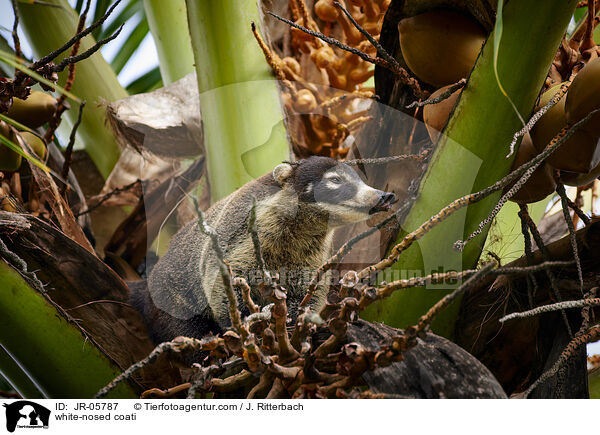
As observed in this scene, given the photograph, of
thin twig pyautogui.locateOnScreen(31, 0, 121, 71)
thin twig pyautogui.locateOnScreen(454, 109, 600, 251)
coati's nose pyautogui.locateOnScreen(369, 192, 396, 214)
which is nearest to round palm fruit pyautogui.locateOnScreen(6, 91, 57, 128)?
thin twig pyautogui.locateOnScreen(31, 0, 121, 71)

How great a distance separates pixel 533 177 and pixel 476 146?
0.37 ft

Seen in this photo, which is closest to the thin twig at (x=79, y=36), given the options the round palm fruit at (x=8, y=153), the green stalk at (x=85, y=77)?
the round palm fruit at (x=8, y=153)

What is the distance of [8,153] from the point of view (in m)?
1.02

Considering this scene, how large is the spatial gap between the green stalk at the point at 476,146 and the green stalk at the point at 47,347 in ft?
1.42

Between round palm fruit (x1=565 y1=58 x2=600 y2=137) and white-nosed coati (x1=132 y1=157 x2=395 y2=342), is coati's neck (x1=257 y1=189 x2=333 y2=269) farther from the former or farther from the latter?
round palm fruit (x1=565 y1=58 x2=600 y2=137)

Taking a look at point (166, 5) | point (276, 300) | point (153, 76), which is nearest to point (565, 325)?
point (276, 300)

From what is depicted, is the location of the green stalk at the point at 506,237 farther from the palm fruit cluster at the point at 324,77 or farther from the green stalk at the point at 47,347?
the green stalk at the point at 47,347

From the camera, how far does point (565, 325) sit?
86cm

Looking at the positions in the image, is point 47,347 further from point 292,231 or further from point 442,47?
point 442,47

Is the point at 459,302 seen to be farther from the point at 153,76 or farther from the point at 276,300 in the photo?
the point at 153,76

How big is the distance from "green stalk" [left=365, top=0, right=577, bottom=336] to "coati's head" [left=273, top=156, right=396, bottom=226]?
0.20 metres

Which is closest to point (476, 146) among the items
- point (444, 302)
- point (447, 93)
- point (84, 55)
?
point (447, 93)

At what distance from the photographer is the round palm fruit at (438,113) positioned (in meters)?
0.93
